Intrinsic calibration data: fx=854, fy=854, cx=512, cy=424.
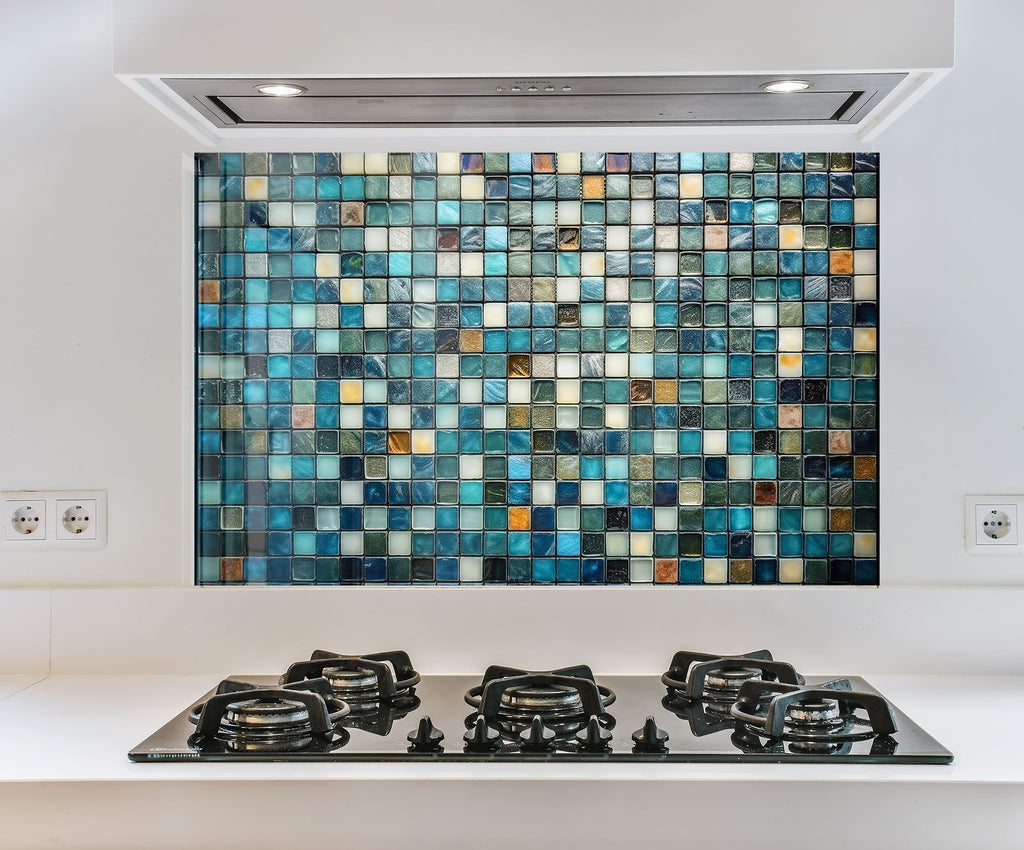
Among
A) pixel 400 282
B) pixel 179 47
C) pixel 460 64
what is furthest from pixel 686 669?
pixel 179 47

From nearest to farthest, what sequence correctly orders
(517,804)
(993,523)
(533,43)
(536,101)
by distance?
(517,804), (533,43), (536,101), (993,523)

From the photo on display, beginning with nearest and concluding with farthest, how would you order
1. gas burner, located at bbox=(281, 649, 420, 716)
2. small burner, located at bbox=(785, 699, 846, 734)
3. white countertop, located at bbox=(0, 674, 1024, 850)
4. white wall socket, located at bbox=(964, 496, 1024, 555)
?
white countertop, located at bbox=(0, 674, 1024, 850) → small burner, located at bbox=(785, 699, 846, 734) → gas burner, located at bbox=(281, 649, 420, 716) → white wall socket, located at bbox=(964, 496, 1024, 555)

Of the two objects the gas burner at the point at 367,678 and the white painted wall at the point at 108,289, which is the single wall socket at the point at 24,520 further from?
the gas burner at the point at 367,678

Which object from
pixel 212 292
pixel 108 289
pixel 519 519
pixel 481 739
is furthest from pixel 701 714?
pixel 108 289

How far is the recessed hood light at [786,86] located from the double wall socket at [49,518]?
1.14m

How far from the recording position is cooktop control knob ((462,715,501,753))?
93 cm

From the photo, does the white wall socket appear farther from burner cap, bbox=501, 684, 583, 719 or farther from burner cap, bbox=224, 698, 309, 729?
burner cap, bbox=224, 698, 309, 729

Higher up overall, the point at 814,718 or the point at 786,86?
the point at 786,86

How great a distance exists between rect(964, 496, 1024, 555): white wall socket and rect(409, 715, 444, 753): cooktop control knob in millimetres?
886

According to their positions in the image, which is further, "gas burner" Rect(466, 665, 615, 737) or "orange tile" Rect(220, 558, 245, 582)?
"orange tile" Rect(220, 558, 245, 582)

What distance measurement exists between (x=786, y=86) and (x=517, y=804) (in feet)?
2.87

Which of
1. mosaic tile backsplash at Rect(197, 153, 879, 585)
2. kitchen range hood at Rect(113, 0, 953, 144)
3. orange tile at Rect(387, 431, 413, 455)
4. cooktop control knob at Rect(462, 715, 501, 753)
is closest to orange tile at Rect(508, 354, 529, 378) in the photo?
mosaic tile backsplash at Rect(197, 153, 879, 585)

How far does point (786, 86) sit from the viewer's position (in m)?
1.03

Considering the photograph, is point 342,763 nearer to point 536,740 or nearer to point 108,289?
point 536,740
